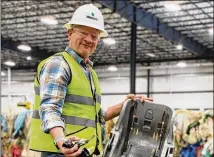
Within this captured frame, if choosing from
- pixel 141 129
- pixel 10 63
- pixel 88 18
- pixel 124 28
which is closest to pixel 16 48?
pixel 124 28

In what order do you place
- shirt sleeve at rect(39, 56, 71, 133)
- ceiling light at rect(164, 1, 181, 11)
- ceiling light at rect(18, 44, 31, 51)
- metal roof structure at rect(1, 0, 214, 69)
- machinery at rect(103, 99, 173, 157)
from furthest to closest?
ceiling light at rect(18, 44, 31, 51), metal roof structure at rect(1, 0, 214, 69), ceiling light at rect(164, 1, 181, 11), machinery at rect(103, 99, 173, 157), shirt sleeve at rect(39, 56, 71, 133)

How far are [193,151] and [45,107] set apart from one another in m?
11.4

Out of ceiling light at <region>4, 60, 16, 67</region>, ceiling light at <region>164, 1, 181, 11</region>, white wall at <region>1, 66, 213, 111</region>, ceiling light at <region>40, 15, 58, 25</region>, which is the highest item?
ceiling light at <region>164, 1, 181, 11</region>

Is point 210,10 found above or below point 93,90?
above

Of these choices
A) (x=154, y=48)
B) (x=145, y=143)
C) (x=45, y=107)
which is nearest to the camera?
(x=45, y=107)

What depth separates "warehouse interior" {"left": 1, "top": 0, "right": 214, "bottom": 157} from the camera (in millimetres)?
19125

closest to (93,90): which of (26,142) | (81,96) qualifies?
(81,96)

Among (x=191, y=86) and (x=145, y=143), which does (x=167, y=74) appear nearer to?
(x=191, y=86)

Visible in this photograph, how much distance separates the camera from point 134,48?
2036cm

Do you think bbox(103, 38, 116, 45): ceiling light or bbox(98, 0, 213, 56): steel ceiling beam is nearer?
bbox(98, 0, 213, 56): steel ceiling beam

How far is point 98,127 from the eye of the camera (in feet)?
9.62

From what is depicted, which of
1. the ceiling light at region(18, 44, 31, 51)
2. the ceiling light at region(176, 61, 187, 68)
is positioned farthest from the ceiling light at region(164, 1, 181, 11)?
the ceiling light at region(176, 61, 187, 68)

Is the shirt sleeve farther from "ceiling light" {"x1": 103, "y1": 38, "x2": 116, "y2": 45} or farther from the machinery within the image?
"ceiling light" {"x1": 103, "y1": 38, "x2": 116, "y2": 45}

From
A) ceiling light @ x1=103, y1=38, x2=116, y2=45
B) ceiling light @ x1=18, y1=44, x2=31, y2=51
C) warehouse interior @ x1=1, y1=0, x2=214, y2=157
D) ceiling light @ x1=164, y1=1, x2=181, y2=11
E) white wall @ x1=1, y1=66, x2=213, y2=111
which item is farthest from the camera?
white wall @ x1=1, y1=66, x2=213, y2=111
